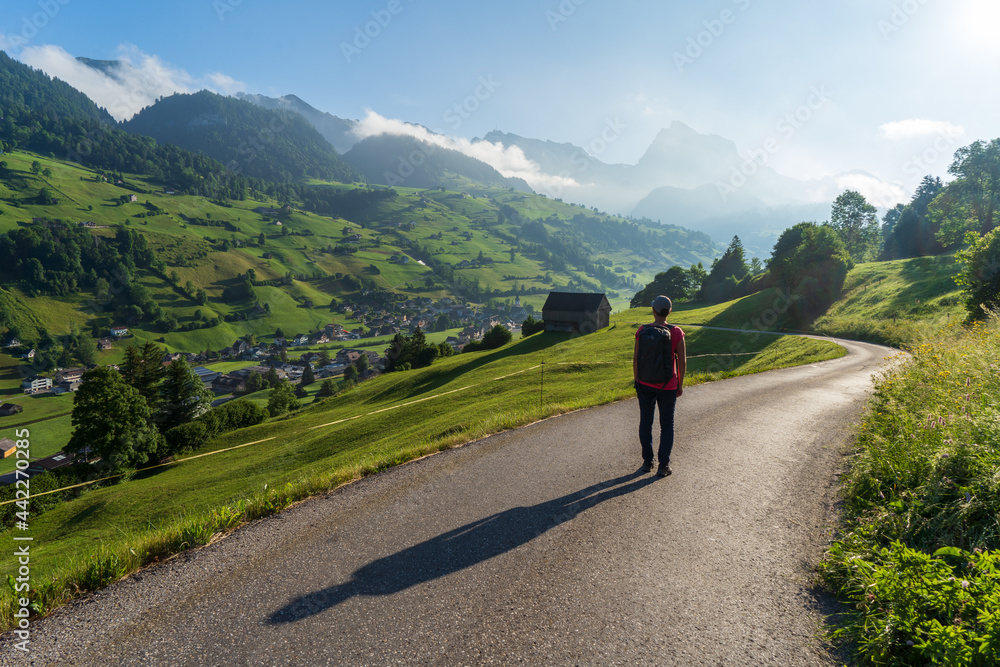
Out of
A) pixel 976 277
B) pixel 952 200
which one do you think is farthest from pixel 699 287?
pixel 976 277

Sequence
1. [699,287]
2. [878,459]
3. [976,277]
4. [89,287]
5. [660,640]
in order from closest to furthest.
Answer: [660,640], [878,459], [976,277], [699,287], [89,287]

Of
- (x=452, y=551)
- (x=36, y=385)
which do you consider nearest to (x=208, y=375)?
(x=36, y=385)

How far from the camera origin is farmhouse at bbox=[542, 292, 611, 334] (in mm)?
61125

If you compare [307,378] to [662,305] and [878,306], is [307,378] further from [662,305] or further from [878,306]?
[878,306]

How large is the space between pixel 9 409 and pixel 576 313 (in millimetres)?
127177

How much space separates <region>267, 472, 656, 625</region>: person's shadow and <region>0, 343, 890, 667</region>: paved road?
23 mm

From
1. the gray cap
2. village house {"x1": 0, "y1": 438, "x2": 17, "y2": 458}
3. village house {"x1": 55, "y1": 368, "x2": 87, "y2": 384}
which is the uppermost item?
the gray cap

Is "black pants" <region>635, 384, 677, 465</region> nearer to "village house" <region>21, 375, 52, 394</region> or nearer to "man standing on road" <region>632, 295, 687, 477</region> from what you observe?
"man standing on road" <region>632, 295, 687, 477</region>

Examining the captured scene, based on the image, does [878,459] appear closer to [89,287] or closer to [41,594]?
[41,594]

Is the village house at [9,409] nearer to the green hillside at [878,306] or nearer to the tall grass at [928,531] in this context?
the tall grass at [928,531]

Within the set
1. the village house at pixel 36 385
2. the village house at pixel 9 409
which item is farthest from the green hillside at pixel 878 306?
the village house at pixel 36 385

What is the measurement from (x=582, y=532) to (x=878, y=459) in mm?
4415

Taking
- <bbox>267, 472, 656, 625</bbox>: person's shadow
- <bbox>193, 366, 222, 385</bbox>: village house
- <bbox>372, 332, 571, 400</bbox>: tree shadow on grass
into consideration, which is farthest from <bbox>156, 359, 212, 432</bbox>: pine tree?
<bbox>193, 366, 222, 385</bbox>: village house

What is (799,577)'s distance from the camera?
165 inches
